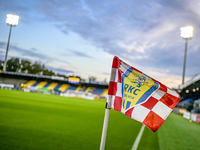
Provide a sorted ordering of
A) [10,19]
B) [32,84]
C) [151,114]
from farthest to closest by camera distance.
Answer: [32,84] → [10,19] → [151,114]

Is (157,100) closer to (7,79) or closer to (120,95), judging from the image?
(120,95)

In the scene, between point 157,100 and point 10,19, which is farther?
point 10,19

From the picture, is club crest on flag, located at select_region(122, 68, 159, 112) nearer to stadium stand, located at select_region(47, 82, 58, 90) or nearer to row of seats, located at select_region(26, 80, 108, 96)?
row of seats, located at select_region(26, 80, 108, 96)

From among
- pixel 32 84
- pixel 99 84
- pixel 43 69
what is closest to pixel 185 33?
pixel 99 84

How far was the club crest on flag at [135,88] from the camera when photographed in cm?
259

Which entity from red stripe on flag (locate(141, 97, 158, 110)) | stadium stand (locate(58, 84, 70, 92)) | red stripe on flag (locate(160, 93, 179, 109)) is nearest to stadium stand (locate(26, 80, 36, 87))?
stadium stand (locate(58, 84, 70, 92))

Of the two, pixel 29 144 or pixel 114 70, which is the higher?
pixel 114 70

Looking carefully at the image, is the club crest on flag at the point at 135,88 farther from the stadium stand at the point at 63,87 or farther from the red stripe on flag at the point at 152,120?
the stadium stand at the point at 63,87

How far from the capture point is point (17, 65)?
9231 cm

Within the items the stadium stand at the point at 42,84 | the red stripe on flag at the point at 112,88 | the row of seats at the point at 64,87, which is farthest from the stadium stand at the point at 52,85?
the red stripe on flag at the point at 112,88

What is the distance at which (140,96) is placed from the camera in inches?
102

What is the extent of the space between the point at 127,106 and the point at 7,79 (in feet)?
176

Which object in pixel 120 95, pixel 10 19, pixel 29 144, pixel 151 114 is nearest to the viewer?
pixel 151 114

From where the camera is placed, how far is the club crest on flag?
8.49ft
